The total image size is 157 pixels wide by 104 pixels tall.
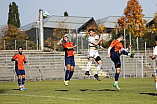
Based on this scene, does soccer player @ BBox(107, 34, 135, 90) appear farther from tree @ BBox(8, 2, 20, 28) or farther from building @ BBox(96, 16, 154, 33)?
tree @ BBox(8, 2, 20, 28)

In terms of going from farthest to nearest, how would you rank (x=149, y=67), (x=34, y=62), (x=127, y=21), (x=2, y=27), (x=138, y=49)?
(x=2, y=27) → (x=127, y=21) → (x=138, y=49) → (x=149, y=67) → (x=34, y=62)

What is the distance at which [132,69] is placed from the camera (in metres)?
33.0

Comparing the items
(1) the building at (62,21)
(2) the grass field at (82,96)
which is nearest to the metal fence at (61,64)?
(2) the grass field at (82,96)

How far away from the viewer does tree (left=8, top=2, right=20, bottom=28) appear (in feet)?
268

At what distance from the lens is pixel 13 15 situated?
82062 millimetres

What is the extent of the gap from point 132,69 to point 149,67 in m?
2.06

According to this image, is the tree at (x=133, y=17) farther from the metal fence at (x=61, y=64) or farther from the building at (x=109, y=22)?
the metal fence at (x=61, y=64)

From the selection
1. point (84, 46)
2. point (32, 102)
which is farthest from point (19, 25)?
point (32, 102)

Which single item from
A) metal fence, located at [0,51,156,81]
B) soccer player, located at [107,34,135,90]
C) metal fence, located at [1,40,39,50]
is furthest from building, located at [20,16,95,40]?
soccer player, located at [107,34,135,90]

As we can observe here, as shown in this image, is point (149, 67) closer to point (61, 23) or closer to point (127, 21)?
point (127, 21)

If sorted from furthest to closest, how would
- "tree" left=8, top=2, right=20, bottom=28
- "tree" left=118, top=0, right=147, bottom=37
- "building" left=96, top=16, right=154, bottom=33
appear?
"tree" left=8, top=2, right=20, bottom=28
"building" left=96, top=16, right=154, bottom=33
"tree" left=118, top=0, right=147, bottom=37

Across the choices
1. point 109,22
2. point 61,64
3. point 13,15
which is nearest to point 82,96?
point 61,64

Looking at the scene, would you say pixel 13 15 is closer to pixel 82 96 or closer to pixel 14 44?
pixel 14 44

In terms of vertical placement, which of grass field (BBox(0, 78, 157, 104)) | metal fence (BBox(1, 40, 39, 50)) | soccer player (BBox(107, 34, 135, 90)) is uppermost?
metal fence (BBox(1, 40, 39, 50))
